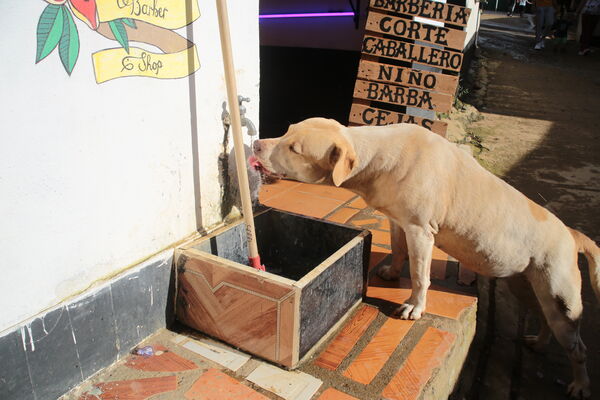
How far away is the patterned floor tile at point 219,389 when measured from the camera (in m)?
1.95

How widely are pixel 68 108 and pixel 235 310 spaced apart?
3.86 feet

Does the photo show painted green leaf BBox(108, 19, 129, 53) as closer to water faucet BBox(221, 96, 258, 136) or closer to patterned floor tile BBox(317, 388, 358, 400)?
water faucet BBox(221, 96, 258, 136)

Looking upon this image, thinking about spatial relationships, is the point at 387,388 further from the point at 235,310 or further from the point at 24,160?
the point at 24,160

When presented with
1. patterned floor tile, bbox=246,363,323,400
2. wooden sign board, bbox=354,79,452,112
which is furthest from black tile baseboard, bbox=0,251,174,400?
wooden sign board, bbox=354,79,452,112

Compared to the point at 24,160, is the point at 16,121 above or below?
above

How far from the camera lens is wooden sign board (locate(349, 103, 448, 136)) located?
186 inches

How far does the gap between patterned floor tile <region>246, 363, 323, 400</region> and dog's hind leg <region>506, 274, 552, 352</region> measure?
154cm

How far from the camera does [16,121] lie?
1.58m

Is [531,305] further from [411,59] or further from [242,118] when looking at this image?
[411,59]

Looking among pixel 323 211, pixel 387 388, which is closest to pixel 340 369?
pixel 387 388

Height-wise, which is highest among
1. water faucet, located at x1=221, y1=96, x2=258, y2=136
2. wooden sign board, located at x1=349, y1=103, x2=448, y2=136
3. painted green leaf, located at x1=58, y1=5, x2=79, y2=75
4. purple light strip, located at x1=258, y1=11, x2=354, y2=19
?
purple light strip, located at x1=258, y1=11, x2=354, y2=19

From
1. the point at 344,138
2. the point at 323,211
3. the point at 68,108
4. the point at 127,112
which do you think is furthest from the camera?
the point at 323,211

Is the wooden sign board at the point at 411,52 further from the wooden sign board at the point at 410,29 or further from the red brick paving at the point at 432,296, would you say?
the red brick paving at the point at 432,296

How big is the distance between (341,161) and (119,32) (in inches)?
46.5
